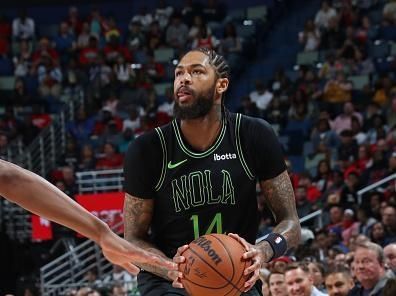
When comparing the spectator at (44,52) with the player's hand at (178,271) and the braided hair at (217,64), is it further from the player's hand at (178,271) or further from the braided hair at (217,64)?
the player's hand at (178,271)

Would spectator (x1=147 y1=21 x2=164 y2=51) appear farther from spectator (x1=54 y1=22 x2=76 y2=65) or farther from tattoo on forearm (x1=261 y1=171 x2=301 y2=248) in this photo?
tattoo on forearm (x1=261 y1=171 x2=301 y2=248)

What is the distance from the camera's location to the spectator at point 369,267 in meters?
9.19

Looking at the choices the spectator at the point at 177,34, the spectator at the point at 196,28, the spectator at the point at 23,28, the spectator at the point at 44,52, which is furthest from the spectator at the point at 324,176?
the spectator at the point at 23,28

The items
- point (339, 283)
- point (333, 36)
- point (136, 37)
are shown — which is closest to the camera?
point (339, 283)

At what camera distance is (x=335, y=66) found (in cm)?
1978

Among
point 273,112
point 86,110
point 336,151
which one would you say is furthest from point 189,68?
point 86,110

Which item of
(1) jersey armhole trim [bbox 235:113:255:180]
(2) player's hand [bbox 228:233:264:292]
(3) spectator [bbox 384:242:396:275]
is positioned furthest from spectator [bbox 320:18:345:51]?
(2) player's hand [bbox 228:233:264:292]

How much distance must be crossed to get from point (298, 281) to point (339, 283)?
62 cm

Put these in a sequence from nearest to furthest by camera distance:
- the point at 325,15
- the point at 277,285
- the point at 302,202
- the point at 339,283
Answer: the point at 339,283 → the point at 277,285 → the point at 302,202 → the point at 325,15

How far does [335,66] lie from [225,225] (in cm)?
1408

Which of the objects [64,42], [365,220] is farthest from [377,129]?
[64,42]

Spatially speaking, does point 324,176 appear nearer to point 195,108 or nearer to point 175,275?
point 195,108

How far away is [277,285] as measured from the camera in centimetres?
977

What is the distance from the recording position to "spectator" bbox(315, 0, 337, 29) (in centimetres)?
2131
